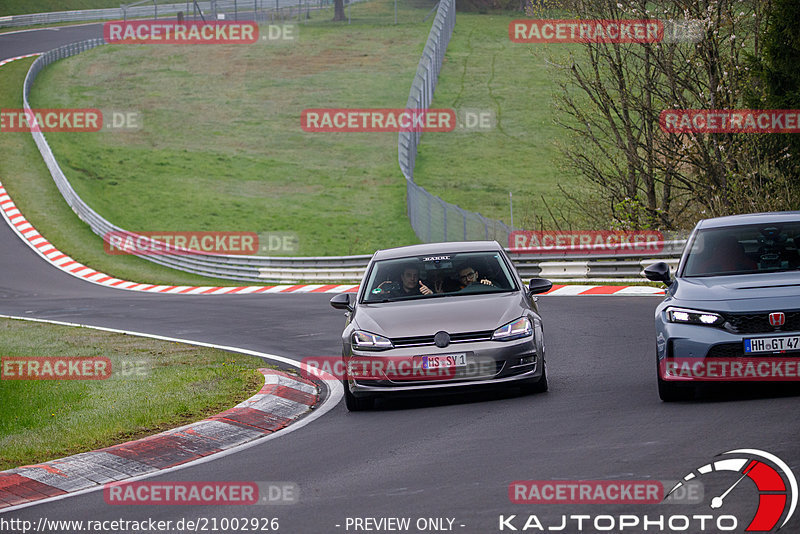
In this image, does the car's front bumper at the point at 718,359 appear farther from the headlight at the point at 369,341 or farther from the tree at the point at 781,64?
the tree at the point at 781,64

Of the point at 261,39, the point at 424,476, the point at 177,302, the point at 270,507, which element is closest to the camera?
the point at 270,507

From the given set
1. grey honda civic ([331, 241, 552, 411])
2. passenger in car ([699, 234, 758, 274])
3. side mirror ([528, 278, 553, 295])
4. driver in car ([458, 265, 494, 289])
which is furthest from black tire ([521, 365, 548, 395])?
passenger in car ([699, 234, 758, 274])

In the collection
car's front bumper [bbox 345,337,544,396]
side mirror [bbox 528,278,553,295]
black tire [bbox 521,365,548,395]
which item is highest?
side mirror [bbox 528,278,553,295]

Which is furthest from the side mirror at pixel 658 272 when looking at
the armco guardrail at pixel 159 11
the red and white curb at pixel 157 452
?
the armco guardrail at pixel 159 11

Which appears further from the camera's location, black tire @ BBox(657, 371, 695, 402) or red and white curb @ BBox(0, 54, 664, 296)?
red and white curb @ BBox(0, 54, 664, 296)

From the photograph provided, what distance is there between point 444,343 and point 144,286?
25.5 m

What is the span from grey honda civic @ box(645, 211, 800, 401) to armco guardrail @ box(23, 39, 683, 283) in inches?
492

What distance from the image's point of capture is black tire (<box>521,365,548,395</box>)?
10883 millimetres

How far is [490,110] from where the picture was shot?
217 feet

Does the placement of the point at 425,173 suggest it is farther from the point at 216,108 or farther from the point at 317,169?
the point at 216,108

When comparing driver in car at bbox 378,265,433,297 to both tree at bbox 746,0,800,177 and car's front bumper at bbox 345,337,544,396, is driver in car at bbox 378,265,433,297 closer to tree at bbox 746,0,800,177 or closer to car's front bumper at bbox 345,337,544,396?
car's front bumper at bbox 345,337,544,396

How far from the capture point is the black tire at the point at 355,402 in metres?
10.9

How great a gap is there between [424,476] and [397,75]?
2680 inches

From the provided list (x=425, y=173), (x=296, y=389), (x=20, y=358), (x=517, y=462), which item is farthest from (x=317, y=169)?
(x=517, y=462)
